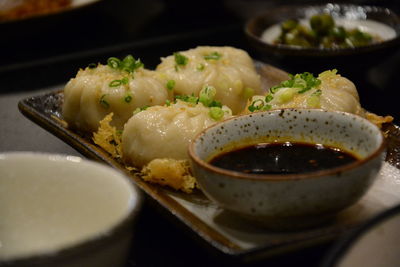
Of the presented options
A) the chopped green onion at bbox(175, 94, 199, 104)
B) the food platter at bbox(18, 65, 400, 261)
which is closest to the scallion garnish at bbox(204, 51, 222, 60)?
the chopped green onion at bbox(175, 94, 199, 104)

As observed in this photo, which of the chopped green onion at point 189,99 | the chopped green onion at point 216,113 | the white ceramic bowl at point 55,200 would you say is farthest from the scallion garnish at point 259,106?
the white ceramic bowl at point 55,200

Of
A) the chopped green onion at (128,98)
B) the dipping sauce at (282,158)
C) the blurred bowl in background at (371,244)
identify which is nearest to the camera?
the blurred bowl in background at (371,244)

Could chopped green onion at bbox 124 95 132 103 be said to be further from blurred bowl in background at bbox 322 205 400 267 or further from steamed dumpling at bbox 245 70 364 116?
blurred bowl in background at bbox 322 205 400 267

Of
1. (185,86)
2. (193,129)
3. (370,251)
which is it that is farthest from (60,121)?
(370,251)

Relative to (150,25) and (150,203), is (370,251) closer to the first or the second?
(150,203)

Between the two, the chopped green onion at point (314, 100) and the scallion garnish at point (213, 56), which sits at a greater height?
the chopped green onion at point (314, 100)

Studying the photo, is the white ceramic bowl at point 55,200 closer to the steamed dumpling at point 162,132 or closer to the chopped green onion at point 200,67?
the steamed dumpling at point 162,132
